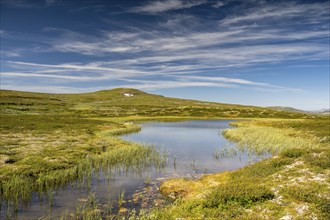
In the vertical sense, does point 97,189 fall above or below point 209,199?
below

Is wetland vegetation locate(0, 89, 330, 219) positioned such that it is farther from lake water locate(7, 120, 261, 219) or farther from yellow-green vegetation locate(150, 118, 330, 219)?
lake water locate(7, 120, 261, 219)

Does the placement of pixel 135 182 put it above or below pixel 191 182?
below

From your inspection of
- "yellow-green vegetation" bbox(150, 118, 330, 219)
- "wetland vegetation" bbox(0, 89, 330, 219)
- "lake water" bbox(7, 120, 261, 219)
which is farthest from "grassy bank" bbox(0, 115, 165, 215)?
"yellow-green vegetation" bbox(150, 118, 330, 219)

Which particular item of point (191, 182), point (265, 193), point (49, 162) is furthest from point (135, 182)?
point (265, 193)

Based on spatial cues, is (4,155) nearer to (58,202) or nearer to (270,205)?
(58,202)

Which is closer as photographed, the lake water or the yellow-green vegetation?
the yellow-green vegetation

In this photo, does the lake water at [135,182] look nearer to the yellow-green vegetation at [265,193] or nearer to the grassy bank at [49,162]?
the grassy bank at [49,162]

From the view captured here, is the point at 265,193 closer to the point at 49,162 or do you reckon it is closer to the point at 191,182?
the point at 191,182

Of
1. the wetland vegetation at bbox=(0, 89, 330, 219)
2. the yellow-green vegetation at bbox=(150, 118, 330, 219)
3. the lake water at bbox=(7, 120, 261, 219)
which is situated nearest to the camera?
the yellow-green vegetation at bbox=(150, 118, 330, 219)

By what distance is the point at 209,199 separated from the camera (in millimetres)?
17391

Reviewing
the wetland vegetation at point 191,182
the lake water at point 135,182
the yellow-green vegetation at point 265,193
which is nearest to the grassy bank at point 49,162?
the wetland vegetation at point 191,182

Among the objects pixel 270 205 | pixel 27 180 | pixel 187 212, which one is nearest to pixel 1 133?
pixel 27 180

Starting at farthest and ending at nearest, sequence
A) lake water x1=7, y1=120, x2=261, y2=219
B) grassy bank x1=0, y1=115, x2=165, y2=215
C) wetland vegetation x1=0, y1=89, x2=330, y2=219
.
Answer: grassy bank x1=0, y1=115, x2=165, y2=215
lake water x1=7, y1=120, x2=261, y2=219
wetland vegetation x1=0, y1=89, x2=330, y2=219

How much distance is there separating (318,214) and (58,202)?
17.9 m
